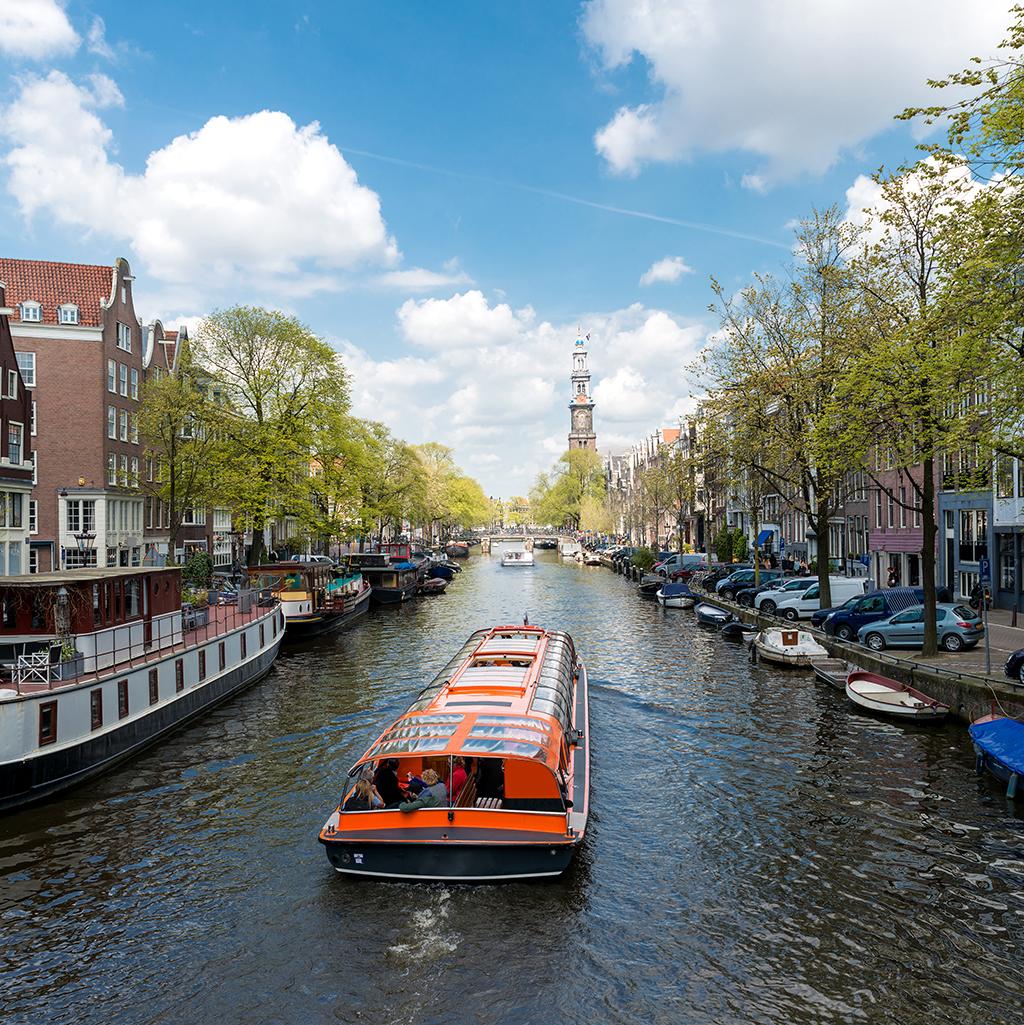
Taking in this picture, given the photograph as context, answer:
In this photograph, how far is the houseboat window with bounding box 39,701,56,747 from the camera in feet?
63.9

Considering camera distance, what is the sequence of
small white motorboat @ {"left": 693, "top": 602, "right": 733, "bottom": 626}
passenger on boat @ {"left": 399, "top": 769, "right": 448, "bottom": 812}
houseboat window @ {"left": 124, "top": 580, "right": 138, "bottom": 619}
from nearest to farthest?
passenger on boat @ {"left": 399, "top": 769, "right": 448, "bottom": 812} → houseboat window @ {"left": 124, "top": 580, "right": 138, "bottom": 619} → small white motorboat @ {"left": 693, "top": 602, "right": 733, "bottom": 626}

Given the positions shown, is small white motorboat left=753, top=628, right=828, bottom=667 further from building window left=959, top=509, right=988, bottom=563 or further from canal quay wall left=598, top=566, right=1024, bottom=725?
building window left=959, top=509, right=988, bottom=563

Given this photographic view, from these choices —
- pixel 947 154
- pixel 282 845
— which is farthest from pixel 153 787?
pixel 947 154

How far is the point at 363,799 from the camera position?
50.2ft

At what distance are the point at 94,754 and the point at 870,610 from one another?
29.6 m

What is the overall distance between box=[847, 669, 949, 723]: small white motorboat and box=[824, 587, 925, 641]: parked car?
818 cm

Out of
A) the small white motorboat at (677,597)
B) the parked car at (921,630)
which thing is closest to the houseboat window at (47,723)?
the parked car at (921,630)

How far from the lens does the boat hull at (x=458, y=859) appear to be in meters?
14.6

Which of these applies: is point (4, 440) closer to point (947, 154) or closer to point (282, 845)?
point (282, 845)

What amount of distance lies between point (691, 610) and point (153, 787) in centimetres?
4417

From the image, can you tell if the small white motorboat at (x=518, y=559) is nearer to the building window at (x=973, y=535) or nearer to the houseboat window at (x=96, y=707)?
the building window at (x=973, y=535)

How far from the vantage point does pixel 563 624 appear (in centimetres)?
5378

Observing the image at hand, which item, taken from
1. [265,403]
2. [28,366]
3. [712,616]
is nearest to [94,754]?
[712,616]

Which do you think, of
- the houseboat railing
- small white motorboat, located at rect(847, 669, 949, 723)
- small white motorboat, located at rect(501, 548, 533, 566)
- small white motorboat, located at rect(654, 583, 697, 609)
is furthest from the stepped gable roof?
small white motorboat, located at rect(501, 548, 533, 566)
